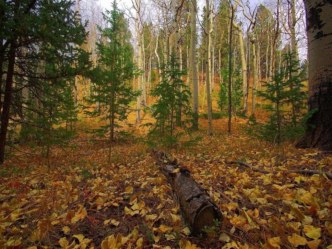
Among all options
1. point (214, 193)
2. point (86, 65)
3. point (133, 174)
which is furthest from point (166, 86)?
point (214, 193)

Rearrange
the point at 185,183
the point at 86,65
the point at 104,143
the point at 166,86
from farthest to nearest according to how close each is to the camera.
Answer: the point at 104,143, the point at 166,86, the point at 86,65, the point at 185,183

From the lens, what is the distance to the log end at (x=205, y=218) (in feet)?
8.97

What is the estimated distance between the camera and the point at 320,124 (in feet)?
18.0

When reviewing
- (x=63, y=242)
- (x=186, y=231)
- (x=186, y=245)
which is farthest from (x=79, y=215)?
(x=186, y=245)

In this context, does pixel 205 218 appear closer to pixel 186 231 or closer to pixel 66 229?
pixel 186 231

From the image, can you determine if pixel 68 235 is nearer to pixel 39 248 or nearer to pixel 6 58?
pixel 39 248

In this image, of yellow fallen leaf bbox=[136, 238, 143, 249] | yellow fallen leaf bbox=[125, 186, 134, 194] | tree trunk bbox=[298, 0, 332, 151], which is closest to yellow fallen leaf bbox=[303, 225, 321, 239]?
yellow fallen leaf bbox=[136, 238, 143, 249]

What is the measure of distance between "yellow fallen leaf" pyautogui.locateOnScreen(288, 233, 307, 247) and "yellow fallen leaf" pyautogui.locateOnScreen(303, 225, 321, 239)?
0.30ft

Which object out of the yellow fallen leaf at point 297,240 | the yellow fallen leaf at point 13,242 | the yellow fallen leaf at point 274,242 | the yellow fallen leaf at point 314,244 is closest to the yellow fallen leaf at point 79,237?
the yellow fallen leaf at point 13,242

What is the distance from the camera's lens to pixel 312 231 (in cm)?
235

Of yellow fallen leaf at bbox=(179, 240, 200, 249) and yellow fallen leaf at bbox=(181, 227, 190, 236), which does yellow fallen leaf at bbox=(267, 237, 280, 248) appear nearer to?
yellow fallen leaf at bbox=(179, 240, 200, 249)

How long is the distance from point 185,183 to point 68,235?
1713 mm

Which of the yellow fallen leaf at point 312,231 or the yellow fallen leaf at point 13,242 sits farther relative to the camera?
the yellow fallen leaf at point 13,242

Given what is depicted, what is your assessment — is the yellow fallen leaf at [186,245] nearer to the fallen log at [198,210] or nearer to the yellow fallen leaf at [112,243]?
the fallen log at [198,210]
